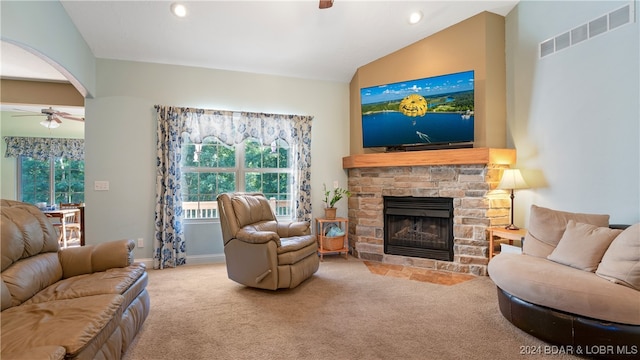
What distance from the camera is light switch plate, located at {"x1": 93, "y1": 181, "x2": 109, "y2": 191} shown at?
3.93m

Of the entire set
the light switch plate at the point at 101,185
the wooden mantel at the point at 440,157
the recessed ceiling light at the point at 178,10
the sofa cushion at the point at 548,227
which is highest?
the recessed ceiling light at the point at 178,10

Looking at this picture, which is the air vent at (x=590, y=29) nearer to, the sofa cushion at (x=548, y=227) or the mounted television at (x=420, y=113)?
the mounted television at (x=420, y=113)

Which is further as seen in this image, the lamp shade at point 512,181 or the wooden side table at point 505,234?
the lamp shade at point 512,181

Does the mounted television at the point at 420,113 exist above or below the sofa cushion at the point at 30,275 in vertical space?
above

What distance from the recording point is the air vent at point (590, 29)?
8.83ft

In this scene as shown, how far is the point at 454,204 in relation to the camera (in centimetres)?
382

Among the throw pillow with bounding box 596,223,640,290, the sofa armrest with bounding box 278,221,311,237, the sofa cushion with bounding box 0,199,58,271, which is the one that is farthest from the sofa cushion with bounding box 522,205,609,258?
the sofa cushion with bounding box 0,199,58,271

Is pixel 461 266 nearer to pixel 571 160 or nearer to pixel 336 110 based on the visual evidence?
pixel 571 160

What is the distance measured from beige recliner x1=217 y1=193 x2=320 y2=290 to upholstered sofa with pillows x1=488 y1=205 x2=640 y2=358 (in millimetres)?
1774

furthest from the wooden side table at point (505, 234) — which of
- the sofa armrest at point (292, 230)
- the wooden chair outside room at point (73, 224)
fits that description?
the wooden chair outside room at point (73, 224)

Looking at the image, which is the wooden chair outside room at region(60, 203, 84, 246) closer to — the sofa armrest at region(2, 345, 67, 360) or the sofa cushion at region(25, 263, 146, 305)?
the sofa cushion at region(25, 263, 146, 305)

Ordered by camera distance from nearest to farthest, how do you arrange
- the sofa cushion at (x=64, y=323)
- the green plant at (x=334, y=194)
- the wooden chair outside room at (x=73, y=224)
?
the sofa cushion at (x=64, y=323) < the green plant at (x=334, y=194) < the wooden chair outside room at (x=73, y=224)

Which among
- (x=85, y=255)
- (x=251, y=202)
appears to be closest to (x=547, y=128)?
(x=251, y=202)

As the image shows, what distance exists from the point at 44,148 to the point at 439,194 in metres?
8.01
